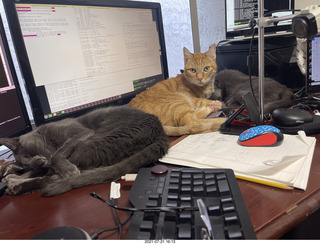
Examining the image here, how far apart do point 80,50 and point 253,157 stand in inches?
30.4

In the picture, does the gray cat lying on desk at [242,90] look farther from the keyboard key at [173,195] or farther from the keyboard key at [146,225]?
the keyboard key at [146,225]

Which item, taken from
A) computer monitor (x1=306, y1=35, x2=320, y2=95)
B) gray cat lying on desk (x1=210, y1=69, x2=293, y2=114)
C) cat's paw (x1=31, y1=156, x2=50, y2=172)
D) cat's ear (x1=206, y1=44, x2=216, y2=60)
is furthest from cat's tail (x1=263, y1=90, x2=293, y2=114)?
cat's paw (x1=31, y1=156, x2=50, y2=172)

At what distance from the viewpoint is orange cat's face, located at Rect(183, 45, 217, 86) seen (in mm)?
1534

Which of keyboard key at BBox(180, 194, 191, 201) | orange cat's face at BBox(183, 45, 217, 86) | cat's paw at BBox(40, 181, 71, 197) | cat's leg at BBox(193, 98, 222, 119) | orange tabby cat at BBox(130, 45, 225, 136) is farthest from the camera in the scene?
orange cat's face at BBox(183, 45, 217, 86)

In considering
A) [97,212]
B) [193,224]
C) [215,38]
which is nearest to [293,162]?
[193,224]

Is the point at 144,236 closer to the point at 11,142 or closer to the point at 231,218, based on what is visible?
the point at 231,218

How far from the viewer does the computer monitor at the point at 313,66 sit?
1.11m

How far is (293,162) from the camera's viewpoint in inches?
24.5

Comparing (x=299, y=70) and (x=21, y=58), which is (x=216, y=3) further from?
(x=21, y=58)

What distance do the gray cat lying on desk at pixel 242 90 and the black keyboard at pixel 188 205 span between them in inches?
25.5

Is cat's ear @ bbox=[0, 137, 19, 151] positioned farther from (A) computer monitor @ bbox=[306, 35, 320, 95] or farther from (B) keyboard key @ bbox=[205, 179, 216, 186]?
(A) computer monitor @ bbox=[306, 35, 320, 95]

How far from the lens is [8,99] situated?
780 millimetres

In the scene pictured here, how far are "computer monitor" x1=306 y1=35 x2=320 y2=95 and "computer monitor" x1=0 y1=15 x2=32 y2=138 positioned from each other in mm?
1289

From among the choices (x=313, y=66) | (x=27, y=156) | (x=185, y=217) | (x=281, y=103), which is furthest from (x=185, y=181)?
(x=313, y=66)
